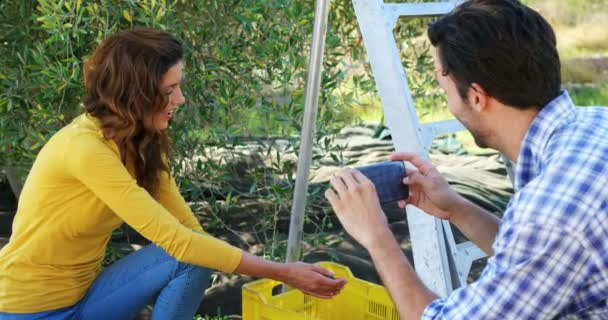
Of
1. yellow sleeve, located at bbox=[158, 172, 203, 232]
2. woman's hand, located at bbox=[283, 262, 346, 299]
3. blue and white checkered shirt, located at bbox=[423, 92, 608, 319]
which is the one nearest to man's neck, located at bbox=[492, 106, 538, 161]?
blue and white checkered shirt, located at bbox=[423, 92, 608, 319]

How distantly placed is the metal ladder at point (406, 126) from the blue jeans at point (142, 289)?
676 mm

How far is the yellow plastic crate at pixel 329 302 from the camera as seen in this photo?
2506 millimetres

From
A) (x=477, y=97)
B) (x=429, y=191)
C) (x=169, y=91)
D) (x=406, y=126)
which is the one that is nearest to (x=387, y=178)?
(x=429, y=191)

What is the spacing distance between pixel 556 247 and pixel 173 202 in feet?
4.91

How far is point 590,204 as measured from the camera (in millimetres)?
1482

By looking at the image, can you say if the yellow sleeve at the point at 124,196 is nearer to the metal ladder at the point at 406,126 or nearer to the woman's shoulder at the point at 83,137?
the woman's shoulder at the point at 83,137

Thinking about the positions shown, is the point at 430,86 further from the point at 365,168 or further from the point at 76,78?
the point at 365,168

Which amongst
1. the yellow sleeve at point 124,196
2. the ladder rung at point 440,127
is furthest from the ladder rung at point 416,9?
the yellow sleeve at point 124,196

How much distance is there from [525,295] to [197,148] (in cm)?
199

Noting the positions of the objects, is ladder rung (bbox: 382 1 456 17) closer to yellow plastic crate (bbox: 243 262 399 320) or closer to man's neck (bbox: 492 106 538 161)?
yellow plastic crate (bbox: 243 262 399 320)

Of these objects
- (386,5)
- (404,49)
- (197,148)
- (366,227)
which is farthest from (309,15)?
(366,227)

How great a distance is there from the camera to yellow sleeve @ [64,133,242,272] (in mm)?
2371

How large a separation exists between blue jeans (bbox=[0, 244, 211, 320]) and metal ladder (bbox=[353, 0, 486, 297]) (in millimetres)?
676

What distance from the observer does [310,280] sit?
245 centimetres
